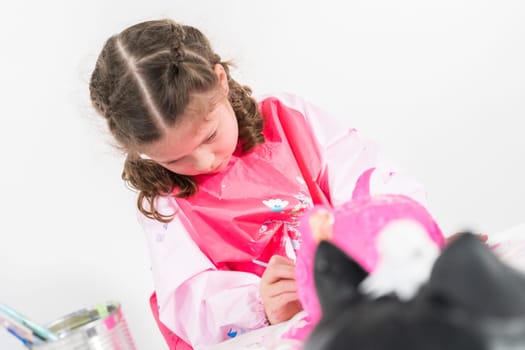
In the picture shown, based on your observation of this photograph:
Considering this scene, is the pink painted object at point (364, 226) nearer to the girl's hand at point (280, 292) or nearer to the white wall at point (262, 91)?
the girl's hand at point (280, 292)

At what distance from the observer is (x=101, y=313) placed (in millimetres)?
469

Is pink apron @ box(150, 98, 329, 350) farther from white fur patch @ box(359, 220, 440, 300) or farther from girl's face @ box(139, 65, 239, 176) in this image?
white fur patch @ box(359, 220, 440, 300)

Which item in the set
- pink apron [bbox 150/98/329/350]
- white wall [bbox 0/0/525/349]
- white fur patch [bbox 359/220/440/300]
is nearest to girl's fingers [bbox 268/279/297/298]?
pink apron [bbox 150/98/329/350]

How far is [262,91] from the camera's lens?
3.50 feet

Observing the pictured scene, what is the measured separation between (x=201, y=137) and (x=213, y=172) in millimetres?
109

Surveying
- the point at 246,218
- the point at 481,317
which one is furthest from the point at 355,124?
the point at 481,317

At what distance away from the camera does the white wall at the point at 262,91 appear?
3.20 ft

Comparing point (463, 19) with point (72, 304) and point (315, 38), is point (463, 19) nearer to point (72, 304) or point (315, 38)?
point (315, 38)

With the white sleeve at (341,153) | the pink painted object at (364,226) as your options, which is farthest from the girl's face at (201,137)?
the pink painted object at (364,226)

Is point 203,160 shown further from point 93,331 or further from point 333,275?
point 333,275

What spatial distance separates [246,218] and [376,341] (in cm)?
52

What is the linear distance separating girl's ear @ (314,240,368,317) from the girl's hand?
30 centimetres

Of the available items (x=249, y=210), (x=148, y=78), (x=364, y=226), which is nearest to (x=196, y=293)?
(x=249, y=210)

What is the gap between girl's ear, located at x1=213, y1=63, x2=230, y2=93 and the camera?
2.26 feet
